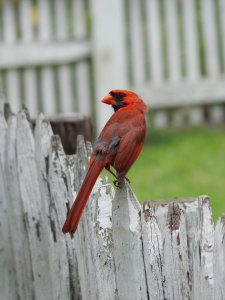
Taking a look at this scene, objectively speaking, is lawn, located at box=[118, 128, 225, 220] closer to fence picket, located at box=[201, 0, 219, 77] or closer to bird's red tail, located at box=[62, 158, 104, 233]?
fence picket, located at box=[201, 0, 219, 77]

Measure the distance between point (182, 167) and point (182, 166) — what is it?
0.04 meters

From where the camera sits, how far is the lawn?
19.9 feet

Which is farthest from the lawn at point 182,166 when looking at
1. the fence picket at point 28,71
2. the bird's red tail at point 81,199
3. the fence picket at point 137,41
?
the bird's red tail at point 81,199

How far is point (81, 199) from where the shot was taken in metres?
2.65

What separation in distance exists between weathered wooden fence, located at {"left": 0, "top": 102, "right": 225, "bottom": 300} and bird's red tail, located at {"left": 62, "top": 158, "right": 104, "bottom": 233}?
0.05m

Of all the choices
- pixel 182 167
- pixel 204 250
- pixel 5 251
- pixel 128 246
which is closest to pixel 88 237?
pixel 128 246

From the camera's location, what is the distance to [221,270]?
2578 mm

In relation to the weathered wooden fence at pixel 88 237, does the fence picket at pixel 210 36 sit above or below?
above

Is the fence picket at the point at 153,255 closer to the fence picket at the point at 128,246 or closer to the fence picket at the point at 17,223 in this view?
the fence picket at the point at 128,246

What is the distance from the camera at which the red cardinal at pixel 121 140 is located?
9.47ft

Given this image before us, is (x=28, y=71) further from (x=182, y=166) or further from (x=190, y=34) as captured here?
(x=182, y=166)

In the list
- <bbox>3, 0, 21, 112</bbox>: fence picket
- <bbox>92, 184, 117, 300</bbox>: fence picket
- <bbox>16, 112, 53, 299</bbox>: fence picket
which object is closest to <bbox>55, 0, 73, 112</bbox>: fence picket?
<bbox>3, 0, 21, 112</bbox>: fence picket

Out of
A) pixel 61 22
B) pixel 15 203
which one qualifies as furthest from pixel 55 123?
pixel 61 22

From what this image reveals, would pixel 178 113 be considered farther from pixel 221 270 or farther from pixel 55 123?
pixel 221 270
